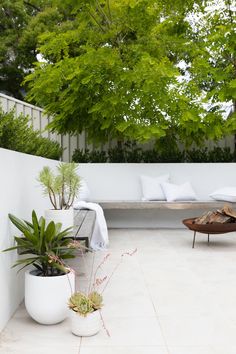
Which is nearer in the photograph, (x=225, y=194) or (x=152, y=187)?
(x=225, y=194)

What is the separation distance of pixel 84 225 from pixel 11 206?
137 cm

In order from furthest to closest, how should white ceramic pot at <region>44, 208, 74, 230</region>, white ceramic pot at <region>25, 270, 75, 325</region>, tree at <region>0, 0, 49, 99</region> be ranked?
tree at <region>0, 0, 49, 99</region>, white ceramic pot at <region>44, 208, 74, 230</region>, white ceramic pot at <region>25, 270, 75, 325</region>

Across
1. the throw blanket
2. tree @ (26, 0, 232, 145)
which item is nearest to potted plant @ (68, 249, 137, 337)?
the throw blanket

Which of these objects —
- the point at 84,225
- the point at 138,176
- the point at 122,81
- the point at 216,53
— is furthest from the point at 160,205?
the point at 216,53

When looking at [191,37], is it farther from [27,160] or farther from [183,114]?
[27,160]

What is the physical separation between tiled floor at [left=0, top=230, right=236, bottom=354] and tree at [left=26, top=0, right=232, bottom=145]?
309 centimetres

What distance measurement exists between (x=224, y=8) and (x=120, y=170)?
4.32 meters

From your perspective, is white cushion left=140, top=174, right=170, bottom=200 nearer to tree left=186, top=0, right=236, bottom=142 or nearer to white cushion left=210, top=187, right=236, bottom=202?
white cushion left=210, top=187, right=236, bottom=202

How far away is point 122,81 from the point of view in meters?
7.43

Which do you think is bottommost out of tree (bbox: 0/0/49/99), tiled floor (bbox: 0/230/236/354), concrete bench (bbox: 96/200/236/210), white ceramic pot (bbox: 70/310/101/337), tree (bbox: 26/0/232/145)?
tiled floor (bbox: 0/230/236/354)

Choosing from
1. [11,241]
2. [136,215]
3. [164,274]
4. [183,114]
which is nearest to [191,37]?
[183,114]

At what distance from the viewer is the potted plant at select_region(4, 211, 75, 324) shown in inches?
106

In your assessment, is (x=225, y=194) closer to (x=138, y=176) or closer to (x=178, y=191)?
(x=178, y=191)

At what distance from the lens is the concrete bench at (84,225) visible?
3.45 metres
